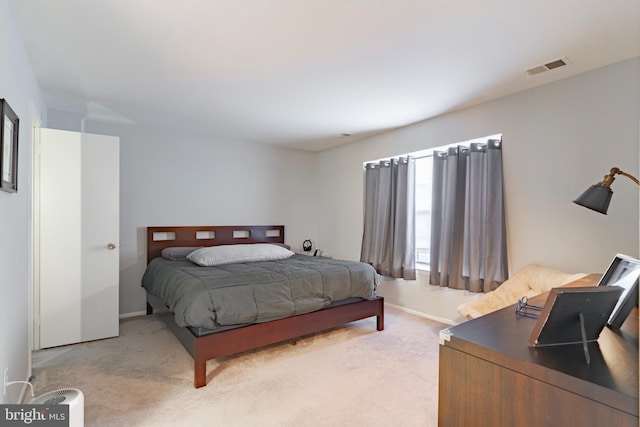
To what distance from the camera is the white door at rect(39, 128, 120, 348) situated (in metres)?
2.92

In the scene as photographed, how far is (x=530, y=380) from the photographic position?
0.91 metres

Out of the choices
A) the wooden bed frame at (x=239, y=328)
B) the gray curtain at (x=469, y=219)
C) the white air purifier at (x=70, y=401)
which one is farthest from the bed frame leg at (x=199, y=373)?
the gray curtain at (x=469, y=219)

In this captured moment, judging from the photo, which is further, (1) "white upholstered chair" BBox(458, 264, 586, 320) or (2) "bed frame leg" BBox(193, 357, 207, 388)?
(1) "white upholstered chair" BBox(458, 264, 586, 320)

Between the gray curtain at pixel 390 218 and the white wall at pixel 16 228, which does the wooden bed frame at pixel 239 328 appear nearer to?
the gray curtain at pixel 390 218

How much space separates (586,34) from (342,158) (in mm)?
3310

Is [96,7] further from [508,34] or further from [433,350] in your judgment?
[433,350]

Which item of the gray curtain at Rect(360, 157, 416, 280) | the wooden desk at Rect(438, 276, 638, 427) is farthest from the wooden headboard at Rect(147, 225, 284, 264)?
the wooden desk at Rect(438, 276, 638, 427)

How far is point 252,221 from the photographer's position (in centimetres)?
489

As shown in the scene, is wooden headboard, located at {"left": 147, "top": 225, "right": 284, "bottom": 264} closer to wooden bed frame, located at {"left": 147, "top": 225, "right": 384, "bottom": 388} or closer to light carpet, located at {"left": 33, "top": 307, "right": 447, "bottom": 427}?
wooden bed frame, located at {"left": 147, "top": 225, "right": 384, "bottom": 388}

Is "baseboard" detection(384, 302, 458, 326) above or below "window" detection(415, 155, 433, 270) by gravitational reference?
below

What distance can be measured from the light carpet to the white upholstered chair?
1.83 feet

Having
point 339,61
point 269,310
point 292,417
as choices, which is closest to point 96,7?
point 339,61

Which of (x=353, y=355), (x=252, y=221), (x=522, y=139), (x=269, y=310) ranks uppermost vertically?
(x=522, y=139)

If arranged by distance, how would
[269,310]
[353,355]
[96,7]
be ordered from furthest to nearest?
[353,355] → [269,310] → [96,7]
